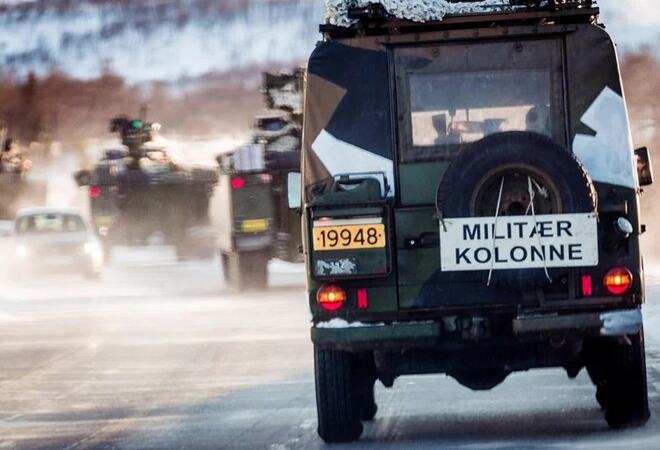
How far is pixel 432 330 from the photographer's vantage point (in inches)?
437

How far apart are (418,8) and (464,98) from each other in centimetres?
59

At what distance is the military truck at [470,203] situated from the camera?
10.9m

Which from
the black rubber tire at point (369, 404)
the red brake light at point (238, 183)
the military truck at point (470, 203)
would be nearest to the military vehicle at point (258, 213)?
the red brake light at point (238, 183)

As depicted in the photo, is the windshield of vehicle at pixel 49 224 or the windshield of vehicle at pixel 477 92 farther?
the windshield of vehicle at pixel 49 224

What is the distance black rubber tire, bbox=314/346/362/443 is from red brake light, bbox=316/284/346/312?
0.41 m

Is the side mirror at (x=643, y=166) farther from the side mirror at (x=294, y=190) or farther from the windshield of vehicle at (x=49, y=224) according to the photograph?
the windshield of vehicle at (x=49, y=224)

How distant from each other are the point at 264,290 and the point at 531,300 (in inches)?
767

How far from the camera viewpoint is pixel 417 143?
11.5 m

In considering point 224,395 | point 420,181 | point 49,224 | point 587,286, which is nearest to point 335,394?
point 420,181

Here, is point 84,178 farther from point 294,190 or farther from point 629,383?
point 629,383

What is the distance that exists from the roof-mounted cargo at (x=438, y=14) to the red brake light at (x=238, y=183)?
18369 millimetres

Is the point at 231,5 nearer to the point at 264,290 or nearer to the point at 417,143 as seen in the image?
the point at 264,290

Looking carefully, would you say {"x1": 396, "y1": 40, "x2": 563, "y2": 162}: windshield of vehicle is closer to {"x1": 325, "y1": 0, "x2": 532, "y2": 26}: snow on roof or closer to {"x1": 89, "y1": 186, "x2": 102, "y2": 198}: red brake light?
{"x1": 325, "y1": 0, "x2": 532, "y2": 26}: snow on roof

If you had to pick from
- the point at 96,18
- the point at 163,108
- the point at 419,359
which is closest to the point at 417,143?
the point at 419,359
